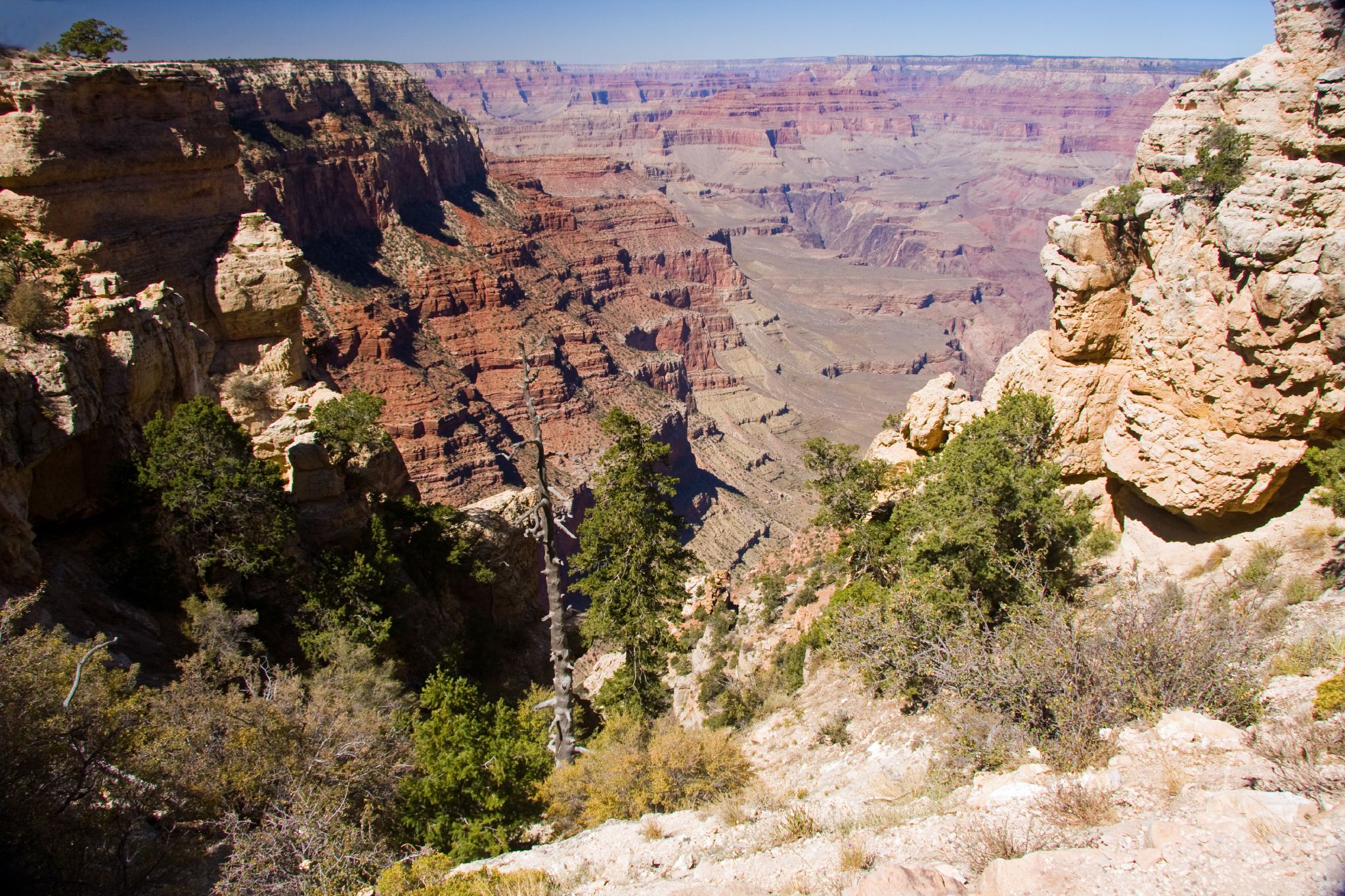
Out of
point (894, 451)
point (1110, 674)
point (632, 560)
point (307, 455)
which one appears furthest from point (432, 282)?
point (1110, 674)

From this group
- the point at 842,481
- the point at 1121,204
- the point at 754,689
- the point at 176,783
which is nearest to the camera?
the point at 176,783

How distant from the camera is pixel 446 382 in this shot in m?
55.4

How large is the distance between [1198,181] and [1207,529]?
6.29 m

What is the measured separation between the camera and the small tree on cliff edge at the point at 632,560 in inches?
636

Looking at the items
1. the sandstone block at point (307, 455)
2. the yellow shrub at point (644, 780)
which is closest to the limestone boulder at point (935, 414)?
the yellow shrub at point (644, 780)

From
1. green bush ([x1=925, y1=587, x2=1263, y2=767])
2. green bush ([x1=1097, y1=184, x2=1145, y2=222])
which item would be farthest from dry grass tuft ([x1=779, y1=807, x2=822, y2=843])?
green bush ([x1=1097, y1=184, x2=1145, y2=222])

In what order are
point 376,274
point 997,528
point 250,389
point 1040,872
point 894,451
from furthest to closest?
point 376,274, point 894,451, point 250,389, point 997,528, point 1040,872

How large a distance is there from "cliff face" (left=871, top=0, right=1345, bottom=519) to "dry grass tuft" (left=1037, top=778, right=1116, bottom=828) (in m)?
8.81

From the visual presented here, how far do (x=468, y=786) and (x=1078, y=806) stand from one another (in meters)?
7.64

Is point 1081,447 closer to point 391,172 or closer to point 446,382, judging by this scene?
point 446,382

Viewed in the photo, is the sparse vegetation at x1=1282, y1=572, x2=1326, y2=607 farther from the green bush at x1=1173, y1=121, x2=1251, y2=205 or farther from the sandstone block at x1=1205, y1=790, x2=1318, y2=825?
the sandstone block at x1=1205, y1=790, x2=1318, y2=825

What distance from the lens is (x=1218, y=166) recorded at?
1330cm

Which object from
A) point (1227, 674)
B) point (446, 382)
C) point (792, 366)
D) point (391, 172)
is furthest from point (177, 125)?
point (792, 366)

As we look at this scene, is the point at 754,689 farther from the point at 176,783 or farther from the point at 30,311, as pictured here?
the point at 30,311
